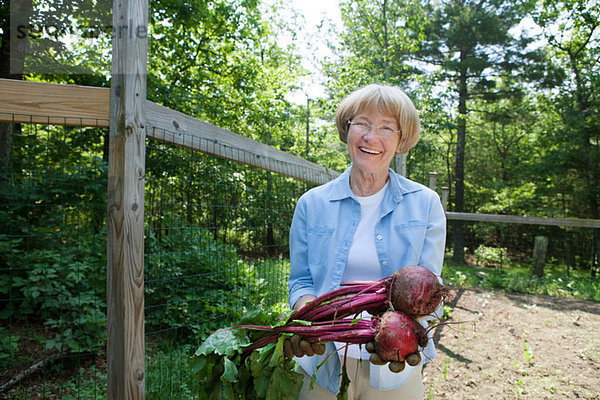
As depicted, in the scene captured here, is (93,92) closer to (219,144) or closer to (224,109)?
(219,144)

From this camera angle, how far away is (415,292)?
1283 mm

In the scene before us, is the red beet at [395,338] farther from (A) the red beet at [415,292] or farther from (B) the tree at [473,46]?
(B) the tree at [473,46]

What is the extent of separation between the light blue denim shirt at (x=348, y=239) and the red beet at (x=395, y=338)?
0.42 m

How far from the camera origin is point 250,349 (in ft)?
5.34

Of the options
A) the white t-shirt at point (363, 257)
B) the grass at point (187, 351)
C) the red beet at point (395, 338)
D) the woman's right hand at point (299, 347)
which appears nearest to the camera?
the red beet at point (395, 338)

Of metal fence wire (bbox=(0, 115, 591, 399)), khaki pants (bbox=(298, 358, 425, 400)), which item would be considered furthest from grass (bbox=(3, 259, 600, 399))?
khaki pants (bbox=(298, 358, 425, 400))

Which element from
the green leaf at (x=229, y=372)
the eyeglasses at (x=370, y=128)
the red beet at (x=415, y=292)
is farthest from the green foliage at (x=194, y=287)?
the red beet at (x=415, y=292)

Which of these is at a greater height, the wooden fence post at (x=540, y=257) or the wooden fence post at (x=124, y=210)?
the wooden fence post at (x=124, y=210)

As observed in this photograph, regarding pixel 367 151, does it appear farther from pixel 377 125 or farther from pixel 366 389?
pixel 366 389

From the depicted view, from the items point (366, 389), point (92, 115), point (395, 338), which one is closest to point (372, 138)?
point (395, 338)

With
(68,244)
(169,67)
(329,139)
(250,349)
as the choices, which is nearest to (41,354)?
(68,244)

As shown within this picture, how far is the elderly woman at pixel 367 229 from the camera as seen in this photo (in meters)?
1.65

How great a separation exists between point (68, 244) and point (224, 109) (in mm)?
6540

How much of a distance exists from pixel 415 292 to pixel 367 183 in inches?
29.4
